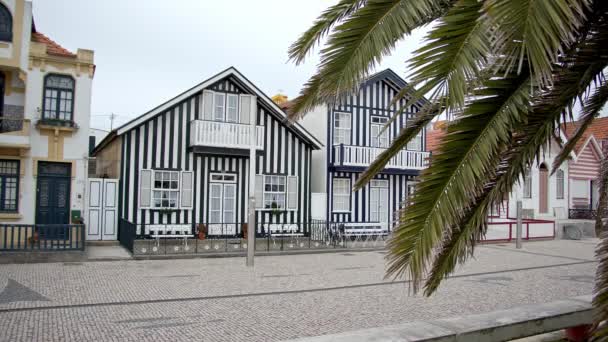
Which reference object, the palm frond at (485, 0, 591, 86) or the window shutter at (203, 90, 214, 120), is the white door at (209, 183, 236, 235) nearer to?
the window shutter at (203, 90, 214, 120)

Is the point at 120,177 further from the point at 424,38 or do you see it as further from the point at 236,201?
the point at 424,38

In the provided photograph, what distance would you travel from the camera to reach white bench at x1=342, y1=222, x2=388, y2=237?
20312 mm

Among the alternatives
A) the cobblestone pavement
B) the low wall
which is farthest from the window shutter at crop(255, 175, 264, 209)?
the low wall

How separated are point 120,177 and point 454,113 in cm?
1680

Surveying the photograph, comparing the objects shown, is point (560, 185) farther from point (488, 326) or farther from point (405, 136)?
point (405, 136)

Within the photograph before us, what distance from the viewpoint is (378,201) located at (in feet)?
77.3

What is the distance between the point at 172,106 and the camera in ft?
→ 61.6

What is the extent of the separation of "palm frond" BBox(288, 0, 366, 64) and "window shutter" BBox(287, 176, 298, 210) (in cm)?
1649

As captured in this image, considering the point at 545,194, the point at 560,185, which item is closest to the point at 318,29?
the point at 545,194

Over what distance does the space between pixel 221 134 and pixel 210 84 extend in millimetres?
2030

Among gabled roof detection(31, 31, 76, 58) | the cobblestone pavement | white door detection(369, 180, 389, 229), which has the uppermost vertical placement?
gabled roof detection(31, 31, 76, 58)

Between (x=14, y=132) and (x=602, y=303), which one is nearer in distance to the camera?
(x=602, y=303)

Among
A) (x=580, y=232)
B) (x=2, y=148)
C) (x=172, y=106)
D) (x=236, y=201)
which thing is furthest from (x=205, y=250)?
(x=580, y=232)

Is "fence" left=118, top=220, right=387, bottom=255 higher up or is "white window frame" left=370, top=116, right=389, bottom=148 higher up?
"white window frame" left=370, top=116, right=389, bottom=148
